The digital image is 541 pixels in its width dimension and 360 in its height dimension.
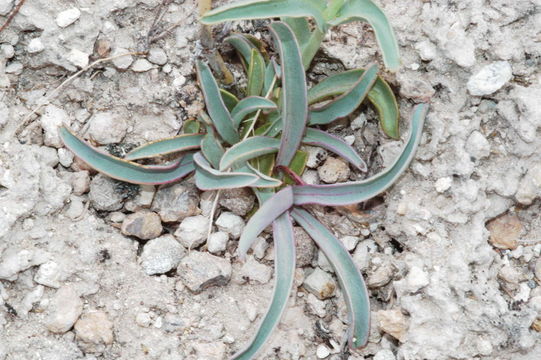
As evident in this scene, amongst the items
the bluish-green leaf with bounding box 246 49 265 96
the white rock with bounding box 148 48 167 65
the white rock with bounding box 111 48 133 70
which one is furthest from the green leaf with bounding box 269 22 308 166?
the white rock with bounding box 111 48 133 70

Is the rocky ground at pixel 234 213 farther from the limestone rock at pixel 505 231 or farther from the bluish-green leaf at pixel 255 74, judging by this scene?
the bluish-green leaf at pixel 255 74

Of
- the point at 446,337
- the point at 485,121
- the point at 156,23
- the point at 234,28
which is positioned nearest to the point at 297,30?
the point at 234,28

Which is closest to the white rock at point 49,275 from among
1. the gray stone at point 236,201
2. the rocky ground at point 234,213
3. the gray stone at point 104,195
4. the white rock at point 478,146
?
the rocky ground at point 234,213

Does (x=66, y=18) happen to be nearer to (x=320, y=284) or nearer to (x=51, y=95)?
(x=51, y=95)

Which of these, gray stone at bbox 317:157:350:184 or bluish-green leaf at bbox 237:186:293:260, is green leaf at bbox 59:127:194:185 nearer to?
bluish-green leaf at bbox 237:186:293:260

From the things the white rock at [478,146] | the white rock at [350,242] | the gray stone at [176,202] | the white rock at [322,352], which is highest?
the white rock at [478,146]

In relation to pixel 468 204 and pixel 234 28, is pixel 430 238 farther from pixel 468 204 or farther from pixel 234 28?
pixel 234 28
